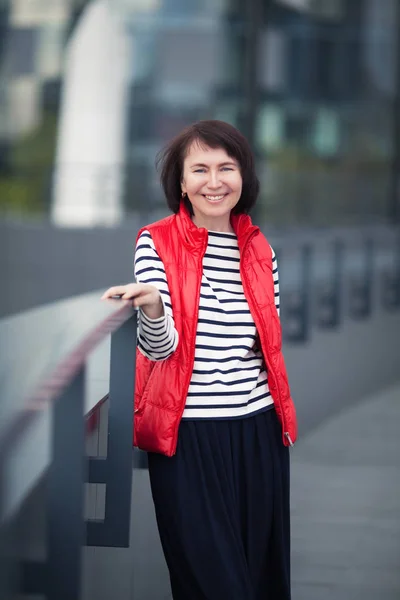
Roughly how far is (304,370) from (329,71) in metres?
21.1

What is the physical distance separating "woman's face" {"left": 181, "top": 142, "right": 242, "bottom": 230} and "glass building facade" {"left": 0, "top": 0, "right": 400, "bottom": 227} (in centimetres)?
2044

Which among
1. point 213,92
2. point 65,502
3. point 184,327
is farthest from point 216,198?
point 213,92

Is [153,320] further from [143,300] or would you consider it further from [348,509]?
[348,509]

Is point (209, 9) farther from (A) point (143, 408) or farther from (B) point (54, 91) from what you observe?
(A) point (143, 408)

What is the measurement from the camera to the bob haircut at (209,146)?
3150 mm

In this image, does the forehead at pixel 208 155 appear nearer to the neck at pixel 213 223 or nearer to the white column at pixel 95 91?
the neck at pixel 213 223

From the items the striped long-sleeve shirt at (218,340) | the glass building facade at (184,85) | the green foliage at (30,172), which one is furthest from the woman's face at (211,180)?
the glass building facade at (184,85)

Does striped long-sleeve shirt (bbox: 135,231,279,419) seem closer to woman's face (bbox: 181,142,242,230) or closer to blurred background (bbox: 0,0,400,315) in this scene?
woman's face (bbox: 181,142,242,230)

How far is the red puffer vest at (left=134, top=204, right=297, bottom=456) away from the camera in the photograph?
3.03m

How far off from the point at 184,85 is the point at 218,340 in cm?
2383

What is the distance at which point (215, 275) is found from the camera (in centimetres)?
316

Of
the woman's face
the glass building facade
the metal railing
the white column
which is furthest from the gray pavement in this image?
the white column

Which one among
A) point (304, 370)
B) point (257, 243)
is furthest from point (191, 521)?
point (304, 370)

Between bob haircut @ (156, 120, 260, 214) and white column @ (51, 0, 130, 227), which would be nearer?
bob haircut @ (156, 120, 260, 214)
